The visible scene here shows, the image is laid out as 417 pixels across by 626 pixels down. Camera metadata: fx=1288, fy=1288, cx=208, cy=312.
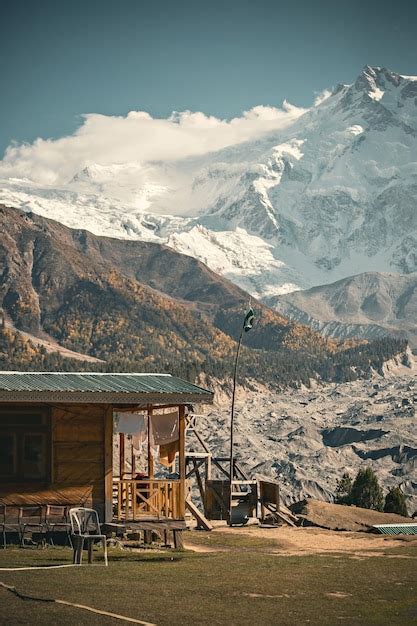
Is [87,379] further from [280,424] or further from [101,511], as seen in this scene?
[280,424]

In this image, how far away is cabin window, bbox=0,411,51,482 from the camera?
3425 cm

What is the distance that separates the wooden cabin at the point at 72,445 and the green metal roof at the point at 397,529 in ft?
35.3

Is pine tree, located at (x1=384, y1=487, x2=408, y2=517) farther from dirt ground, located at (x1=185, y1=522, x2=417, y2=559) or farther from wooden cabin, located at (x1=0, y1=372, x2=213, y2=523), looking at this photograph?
wooden cabin, located at (x1=0, y1=372, x2=213, y2=523)

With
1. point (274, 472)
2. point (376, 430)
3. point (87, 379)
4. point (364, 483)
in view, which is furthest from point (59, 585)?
point (376, 430)

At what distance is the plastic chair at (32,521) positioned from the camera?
1329 inches

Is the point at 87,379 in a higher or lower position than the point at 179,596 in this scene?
higher

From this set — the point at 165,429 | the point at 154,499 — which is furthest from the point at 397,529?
the point at 154,499

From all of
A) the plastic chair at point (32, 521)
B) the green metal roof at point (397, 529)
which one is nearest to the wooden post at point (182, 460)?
the plastic chair at point (32, 521)

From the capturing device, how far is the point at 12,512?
111ft

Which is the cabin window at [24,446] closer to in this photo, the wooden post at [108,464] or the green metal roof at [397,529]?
the wooden post at [108,464]

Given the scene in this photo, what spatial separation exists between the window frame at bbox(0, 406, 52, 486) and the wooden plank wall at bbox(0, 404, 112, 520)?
0.13 meters

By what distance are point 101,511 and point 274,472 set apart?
6841 centimetres

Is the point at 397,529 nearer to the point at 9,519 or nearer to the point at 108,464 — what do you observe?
the point at 108,464

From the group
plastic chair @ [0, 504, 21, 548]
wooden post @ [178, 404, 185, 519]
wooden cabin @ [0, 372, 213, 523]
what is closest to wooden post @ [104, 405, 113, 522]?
wooden cabin @ [0, 372, 213, 523]
